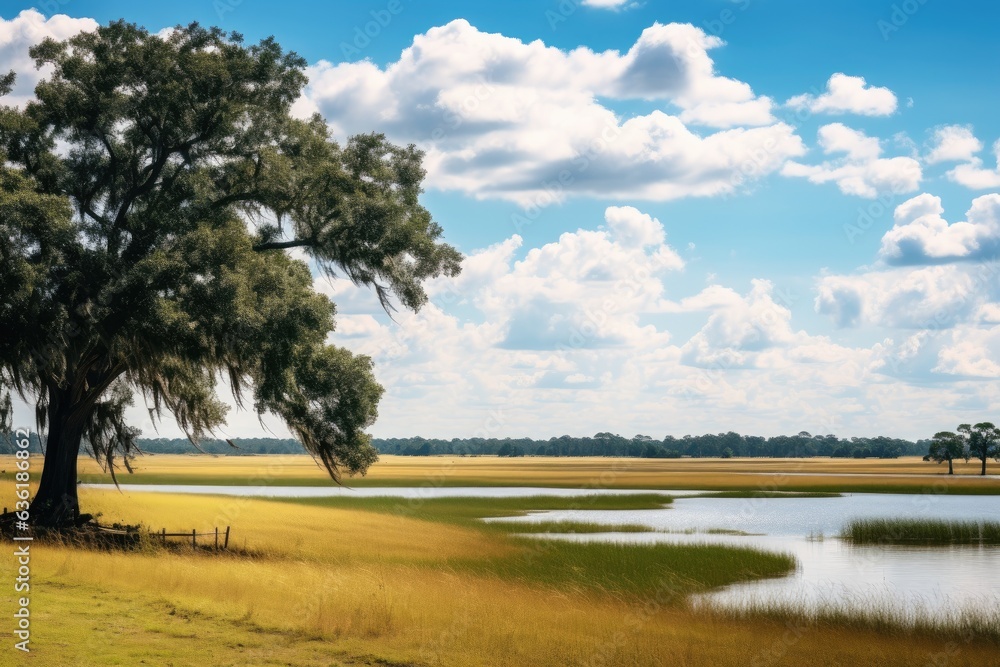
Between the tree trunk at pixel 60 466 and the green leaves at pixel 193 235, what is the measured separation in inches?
14.7

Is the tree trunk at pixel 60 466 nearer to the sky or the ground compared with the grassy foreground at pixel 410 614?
nearer to the sky

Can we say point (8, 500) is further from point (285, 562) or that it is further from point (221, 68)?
point (221, 68)

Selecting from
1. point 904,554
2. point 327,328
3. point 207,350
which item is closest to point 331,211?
point 327,328

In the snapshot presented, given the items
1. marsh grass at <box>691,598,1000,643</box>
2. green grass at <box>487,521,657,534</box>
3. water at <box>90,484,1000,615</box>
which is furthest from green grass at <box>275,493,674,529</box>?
marsh grass at <box>691,598,1000,643</box>

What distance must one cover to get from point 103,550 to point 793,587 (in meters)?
22.6

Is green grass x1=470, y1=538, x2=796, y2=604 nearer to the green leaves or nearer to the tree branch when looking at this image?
the green leaves

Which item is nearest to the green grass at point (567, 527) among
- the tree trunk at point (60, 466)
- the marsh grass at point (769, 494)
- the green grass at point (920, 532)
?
the green grass at point (920, 532)

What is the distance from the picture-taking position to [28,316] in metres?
26.7

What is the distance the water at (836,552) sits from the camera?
28609 mm

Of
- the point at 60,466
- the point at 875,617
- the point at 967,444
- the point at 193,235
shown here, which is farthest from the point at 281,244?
the point at 967,444

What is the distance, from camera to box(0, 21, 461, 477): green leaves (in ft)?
89.4

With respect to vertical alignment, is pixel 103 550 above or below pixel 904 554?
above

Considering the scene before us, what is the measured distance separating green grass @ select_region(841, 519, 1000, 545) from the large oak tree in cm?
2880

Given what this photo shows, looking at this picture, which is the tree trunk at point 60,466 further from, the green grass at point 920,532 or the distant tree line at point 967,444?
the distant tree line at point 967,444
